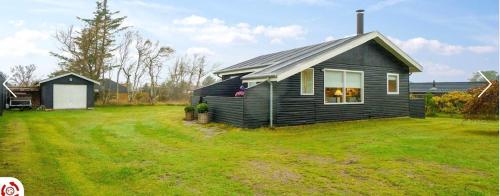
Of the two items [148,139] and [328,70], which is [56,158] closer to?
[148,139]

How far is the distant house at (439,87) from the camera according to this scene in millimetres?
29781

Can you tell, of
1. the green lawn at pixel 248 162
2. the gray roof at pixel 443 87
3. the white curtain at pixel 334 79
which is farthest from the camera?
the gray roof at pixel 443 87

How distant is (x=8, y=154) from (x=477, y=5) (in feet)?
37.9

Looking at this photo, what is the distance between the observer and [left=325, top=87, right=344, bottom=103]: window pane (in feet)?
44.8

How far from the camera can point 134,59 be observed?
30078 mm

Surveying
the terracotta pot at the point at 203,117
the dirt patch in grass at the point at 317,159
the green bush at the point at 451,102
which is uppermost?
the green bush at the point at 451,102

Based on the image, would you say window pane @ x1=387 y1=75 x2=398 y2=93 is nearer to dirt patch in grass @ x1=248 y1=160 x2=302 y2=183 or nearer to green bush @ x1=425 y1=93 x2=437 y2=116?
green bush @ x1=425 y1=93 x2=437 y2=116

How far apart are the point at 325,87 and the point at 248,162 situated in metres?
7.72

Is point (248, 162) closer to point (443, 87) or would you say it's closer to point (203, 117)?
point (203, 117)

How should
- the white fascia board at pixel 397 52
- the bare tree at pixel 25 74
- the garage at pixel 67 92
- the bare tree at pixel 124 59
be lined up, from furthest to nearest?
the bare tree at pixel 25 74
the bare tree at pixel 124 59
the garage at pixel 67 92
the white fascia board at pixel 397 52

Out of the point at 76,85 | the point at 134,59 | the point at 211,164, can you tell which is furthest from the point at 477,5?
the point at 134,59

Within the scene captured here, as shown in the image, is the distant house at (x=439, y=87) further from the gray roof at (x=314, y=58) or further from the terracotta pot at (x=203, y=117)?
the terracotta pot at (x=203, y=117)

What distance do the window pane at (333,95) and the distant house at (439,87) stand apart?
1898cm

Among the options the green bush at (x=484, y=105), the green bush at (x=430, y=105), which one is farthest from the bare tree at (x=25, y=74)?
the green bush at (x=484, y=105)
